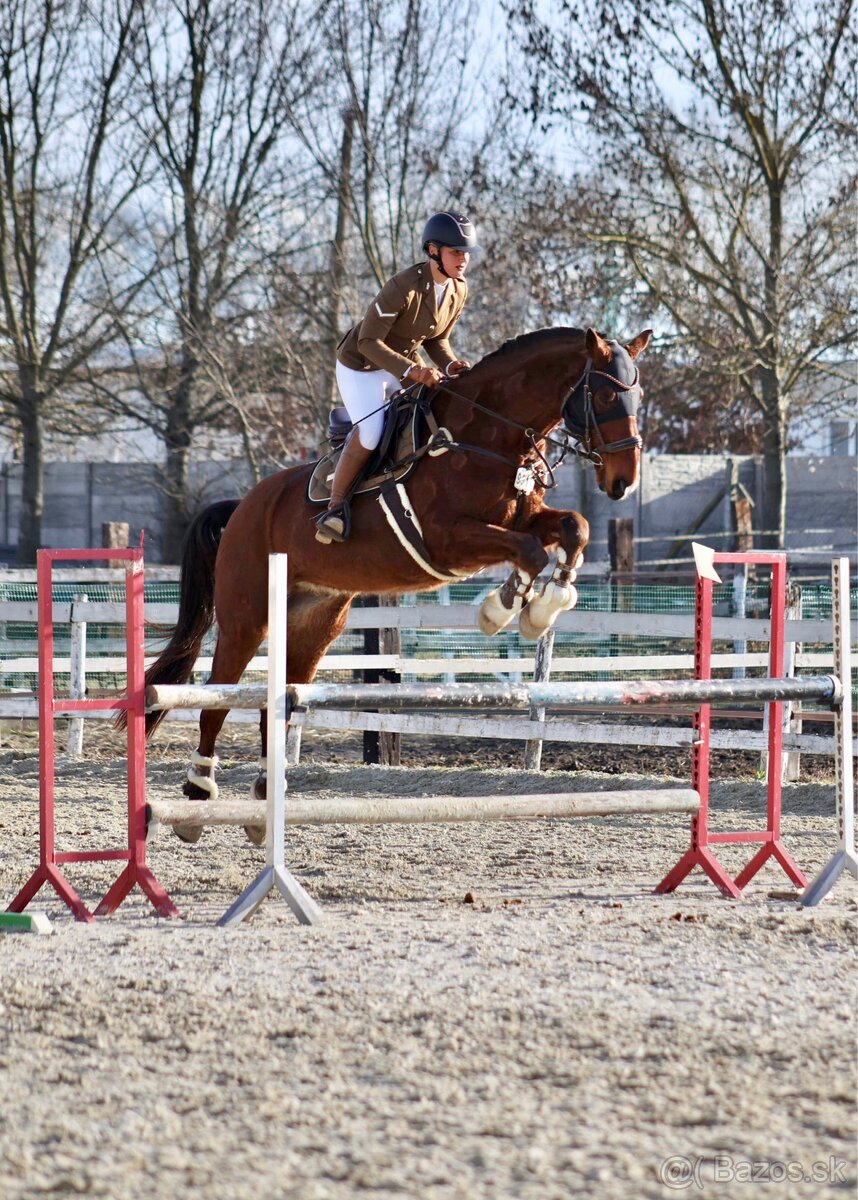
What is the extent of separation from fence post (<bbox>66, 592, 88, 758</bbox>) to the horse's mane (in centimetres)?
529

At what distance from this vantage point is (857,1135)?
2262mm

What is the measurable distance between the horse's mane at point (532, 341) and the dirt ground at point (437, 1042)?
2090 millimetres

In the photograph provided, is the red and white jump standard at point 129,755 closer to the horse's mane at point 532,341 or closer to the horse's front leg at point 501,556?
the horse's front leg at point 501,556

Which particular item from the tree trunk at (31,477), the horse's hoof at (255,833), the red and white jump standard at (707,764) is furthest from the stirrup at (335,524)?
the tree trunk at (31,477)

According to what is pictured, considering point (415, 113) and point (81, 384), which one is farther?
point (81, 384)

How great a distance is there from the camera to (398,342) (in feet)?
17.8

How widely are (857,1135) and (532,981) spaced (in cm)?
115

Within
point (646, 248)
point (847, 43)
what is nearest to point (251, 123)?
point (646, 248)

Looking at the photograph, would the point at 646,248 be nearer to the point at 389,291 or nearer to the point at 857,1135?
the point at 389,291

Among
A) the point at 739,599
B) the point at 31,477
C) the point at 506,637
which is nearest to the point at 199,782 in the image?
the point at 739,599

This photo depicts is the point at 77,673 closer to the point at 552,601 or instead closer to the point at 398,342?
the point at 398,342

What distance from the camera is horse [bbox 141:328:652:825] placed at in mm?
4887

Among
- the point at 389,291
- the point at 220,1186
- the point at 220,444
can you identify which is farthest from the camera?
the point at 220,444

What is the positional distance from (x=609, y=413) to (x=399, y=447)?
3.22ft
